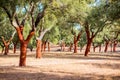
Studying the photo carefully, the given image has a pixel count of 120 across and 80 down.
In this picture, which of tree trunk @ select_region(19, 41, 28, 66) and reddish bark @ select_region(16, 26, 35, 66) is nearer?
reddish bark @ select_region(16, 26, 35, 66)

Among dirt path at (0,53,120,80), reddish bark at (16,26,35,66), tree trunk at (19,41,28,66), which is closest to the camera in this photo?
dirt path at (0,53,120,80)

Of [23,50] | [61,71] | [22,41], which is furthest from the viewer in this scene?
[23,50]

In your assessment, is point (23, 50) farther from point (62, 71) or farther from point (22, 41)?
point (62, 71)

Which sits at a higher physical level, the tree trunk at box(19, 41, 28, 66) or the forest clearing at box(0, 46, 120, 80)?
the tree trunk at box(19, 41, 28, 66)

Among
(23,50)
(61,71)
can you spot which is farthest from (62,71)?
(23,50)

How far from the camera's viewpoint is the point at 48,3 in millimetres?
21328

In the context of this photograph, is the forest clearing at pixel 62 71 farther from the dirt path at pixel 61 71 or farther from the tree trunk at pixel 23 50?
the tree trunk at pixel 23 50

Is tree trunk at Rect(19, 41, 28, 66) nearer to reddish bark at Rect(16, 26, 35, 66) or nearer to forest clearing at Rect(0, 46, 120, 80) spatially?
reddish bark at Rect(16, 26, 35, 66)

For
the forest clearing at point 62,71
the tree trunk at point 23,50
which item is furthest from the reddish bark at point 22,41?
the forest clearing at point 62,71

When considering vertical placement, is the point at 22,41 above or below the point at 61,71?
above

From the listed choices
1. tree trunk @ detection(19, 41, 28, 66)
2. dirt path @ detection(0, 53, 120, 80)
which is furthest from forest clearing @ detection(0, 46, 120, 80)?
tree trunk @ detection(19, 41, 28, 66)

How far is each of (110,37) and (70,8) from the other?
57.8 m

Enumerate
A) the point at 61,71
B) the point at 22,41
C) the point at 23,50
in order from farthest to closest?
the point at 23,50 → the point at 22,41 → the point at 61,71

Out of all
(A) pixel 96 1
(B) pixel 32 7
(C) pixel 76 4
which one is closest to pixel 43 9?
(B) pixel 32 7
